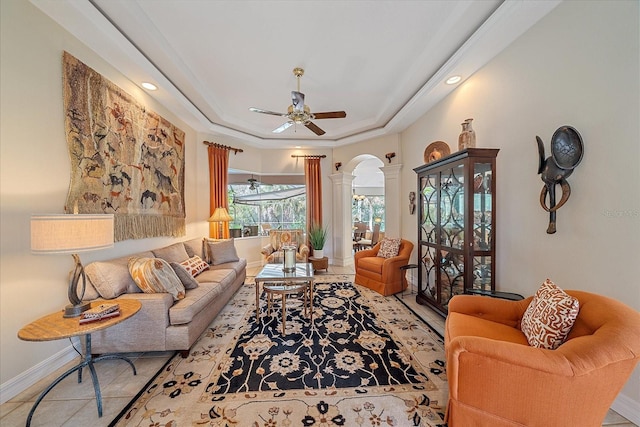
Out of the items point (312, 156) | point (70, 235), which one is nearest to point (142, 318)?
point (70, 235)

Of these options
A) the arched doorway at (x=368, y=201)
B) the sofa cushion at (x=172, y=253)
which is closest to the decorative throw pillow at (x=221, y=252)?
the sofa cushion at (x=172, y=253)

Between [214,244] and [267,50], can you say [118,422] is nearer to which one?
[214,244]

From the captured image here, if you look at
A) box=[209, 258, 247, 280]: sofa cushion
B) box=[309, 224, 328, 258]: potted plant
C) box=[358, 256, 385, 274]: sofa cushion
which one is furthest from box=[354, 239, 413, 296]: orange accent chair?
box=[209, 258, 247, 280]: sofa cushion

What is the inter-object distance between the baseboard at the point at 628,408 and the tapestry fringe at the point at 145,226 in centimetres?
448

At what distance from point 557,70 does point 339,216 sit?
14.3 ft

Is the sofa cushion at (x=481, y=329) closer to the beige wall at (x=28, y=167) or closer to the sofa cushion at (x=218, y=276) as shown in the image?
the sofa cushion at (x=218, y=276)

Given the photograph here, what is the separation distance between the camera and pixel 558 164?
191 cm

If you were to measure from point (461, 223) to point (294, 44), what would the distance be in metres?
2.72

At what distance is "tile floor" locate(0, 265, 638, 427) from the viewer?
1.56 m

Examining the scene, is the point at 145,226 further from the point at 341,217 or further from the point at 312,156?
the point at 341,217

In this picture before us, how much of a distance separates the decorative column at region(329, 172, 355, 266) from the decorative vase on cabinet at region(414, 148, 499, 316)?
8.77ft

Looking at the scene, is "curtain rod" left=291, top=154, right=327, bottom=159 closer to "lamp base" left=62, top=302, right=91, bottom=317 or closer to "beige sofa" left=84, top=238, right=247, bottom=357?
"beige sofa" left=84, top=238, right=247, bottom=357

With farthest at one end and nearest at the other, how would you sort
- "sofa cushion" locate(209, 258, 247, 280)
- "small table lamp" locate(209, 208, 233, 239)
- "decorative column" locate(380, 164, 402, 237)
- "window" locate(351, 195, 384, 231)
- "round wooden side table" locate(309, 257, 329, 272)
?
"window" locate(351, 195, 384, 231) → "round wooden side table" locate(309, 257, 329, 272) → "decorative column" locate(380, 164, 402, 237) → "small table lamp" locate(209, 208, 233, 239) → "sofa cushion" locate(209, 258, 247, 280)

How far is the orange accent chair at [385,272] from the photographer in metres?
3.84
